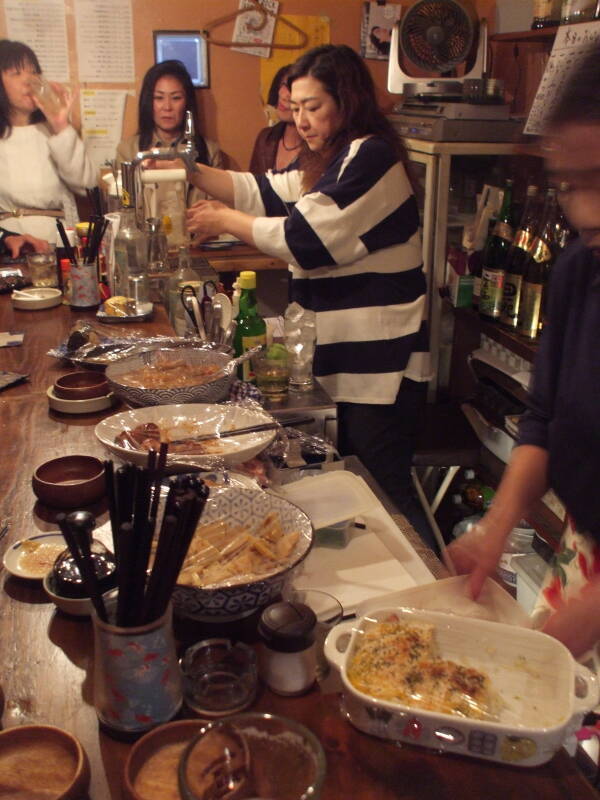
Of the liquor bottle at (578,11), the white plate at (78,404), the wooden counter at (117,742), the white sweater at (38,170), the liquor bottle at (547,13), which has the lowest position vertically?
the wooden counter at (117,742)

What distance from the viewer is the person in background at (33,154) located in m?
4.11

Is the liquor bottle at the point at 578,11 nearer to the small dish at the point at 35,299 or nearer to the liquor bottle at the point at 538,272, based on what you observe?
the liquor bottle at the point at 538,272

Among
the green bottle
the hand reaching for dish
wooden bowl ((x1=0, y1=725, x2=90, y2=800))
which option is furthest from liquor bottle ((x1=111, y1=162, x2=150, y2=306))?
wooden bowl ((x1=0, y1=725, x2=90, y2=800))

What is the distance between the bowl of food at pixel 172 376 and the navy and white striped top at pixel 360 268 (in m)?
0.70

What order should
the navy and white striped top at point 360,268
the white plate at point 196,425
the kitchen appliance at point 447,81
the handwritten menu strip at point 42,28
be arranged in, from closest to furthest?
the white plate at point 196,425, the navy and white striped top at point 360,268, the kitchen appliance at point 447,81, the handwritten menu strip at point 42,28

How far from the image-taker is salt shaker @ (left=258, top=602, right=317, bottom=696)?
85 centimetres

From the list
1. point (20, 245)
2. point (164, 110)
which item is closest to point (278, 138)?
point (164, 110)

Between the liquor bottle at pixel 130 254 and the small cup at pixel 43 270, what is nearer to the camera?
the liquor bottle at pixel 130 254

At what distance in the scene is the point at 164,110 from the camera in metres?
4.10

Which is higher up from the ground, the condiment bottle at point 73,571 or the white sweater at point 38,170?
the white sweater at point 38,170

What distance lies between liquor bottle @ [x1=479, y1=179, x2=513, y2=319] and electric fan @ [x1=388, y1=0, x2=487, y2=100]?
0.62 metres

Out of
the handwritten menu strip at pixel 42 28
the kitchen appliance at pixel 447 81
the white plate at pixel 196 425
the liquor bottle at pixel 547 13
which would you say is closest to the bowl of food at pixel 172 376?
the white plate at pixel 196 425

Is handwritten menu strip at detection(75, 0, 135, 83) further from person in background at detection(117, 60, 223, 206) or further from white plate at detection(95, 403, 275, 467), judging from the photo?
white plate at detection(95, 403, 275, 467)

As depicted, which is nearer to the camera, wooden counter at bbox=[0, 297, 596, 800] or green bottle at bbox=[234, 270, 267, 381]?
wooden counter at bbox=[0, 297, 596, 800]
